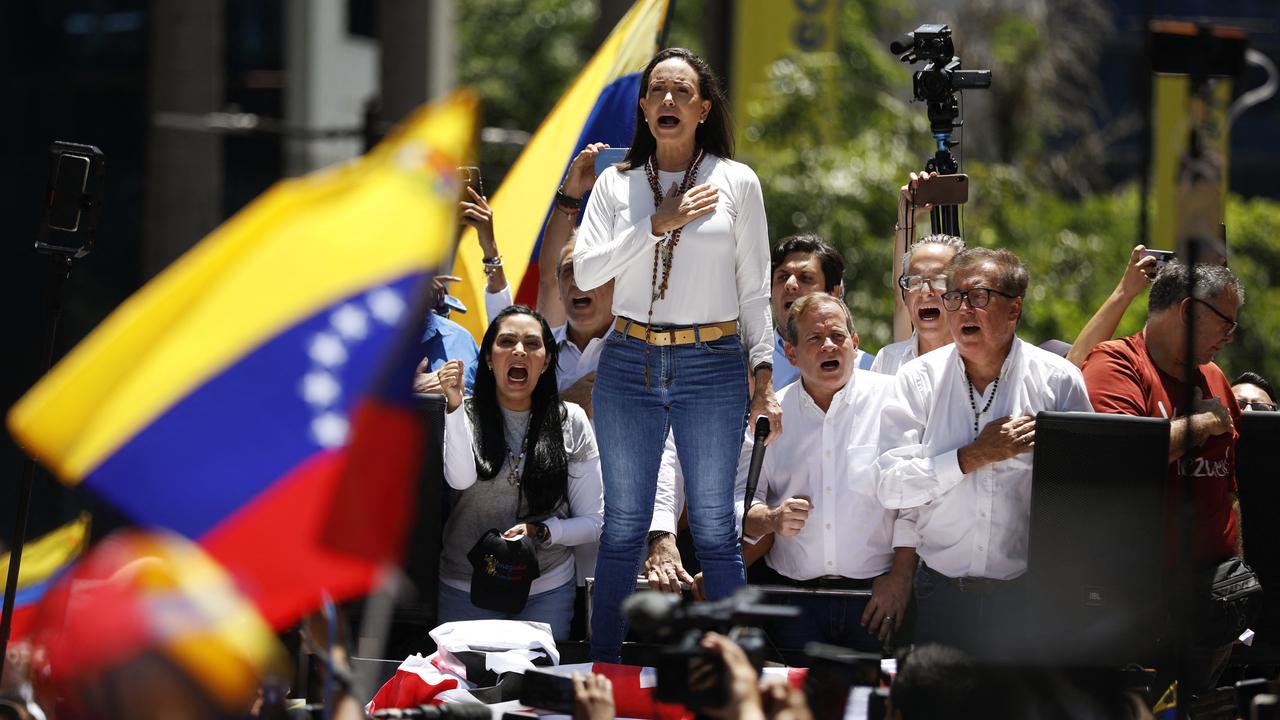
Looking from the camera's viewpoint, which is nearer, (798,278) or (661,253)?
(661,253)

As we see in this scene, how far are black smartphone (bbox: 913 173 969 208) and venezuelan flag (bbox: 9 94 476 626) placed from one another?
9.07 feet

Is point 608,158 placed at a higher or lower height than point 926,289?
higher

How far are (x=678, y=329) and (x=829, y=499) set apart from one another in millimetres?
865

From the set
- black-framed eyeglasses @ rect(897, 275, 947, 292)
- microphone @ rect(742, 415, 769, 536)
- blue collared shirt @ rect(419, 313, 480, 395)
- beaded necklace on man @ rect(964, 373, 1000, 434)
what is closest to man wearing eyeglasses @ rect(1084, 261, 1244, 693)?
beaded necklace on man @ rect(964, 373, 1000, 434)

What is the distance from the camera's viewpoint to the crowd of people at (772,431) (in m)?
5.40

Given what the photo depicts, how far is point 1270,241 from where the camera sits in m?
22.3

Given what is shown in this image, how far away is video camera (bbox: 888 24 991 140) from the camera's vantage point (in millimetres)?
6387

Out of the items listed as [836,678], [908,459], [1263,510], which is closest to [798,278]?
[908,459]

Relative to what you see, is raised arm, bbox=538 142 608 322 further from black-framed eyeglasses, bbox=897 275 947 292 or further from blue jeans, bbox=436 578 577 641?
blue jeans, bbox=436 578 577 641

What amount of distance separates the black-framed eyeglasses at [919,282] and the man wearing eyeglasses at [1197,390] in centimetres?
70

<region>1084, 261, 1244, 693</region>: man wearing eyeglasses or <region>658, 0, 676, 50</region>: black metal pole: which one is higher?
<region>658, 0, 676, 50</region>: black metal pole

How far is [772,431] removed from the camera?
17.8 feet

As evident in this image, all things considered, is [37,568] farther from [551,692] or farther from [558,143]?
[558,143]

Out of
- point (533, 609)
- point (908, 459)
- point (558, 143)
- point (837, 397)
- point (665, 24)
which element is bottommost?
point (533, 609)
